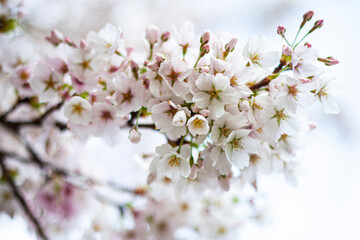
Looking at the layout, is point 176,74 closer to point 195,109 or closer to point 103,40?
point 195,109

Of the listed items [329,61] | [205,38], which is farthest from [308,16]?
[205,38]

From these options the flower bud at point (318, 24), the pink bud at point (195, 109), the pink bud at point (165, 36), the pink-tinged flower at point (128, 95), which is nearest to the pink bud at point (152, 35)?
the pink bud at point (165, 36)

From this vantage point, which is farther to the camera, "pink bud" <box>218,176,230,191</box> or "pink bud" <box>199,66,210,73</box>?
"pink bud" <box>218,176,230,191</box>

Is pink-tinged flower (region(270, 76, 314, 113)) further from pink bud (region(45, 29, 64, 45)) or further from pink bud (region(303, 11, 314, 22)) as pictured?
pink bud (region(45, 29, 64, 45))

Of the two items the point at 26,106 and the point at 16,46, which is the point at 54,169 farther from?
the point at 16,46

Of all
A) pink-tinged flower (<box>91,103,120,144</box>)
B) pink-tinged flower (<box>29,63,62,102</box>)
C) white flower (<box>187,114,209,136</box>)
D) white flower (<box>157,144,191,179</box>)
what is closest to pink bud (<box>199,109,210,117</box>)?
white flower (<box>187,114,209,136</box>)

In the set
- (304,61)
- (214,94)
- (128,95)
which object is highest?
(304,61)

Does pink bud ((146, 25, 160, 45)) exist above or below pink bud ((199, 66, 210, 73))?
below
